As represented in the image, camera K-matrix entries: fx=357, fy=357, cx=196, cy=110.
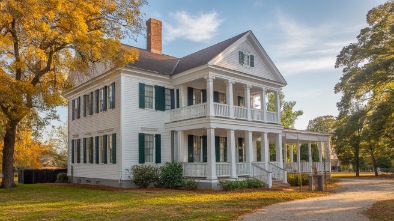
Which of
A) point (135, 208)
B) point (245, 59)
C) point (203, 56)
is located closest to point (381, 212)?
point (135, 208)

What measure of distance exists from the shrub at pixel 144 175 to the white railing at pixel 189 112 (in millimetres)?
3384

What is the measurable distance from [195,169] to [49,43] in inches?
387

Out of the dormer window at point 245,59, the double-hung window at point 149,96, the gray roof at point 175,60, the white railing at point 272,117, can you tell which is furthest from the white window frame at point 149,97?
the white railing at point 272,117

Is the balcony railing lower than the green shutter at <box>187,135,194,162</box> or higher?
higher

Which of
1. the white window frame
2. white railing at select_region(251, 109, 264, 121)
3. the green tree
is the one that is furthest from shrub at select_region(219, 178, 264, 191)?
the green tree

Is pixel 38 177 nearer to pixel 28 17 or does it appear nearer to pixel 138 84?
pixel 138 84

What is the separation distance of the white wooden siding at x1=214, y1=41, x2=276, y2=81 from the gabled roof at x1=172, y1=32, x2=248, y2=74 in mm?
507

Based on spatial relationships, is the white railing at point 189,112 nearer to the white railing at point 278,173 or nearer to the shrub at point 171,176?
the shrub at point 171,176

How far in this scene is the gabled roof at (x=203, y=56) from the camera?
19875 mm

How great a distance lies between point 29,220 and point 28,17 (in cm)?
961

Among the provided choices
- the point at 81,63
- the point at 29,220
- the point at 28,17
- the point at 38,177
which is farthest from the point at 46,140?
the point at 29,220

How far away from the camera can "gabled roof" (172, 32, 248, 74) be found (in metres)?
19.9

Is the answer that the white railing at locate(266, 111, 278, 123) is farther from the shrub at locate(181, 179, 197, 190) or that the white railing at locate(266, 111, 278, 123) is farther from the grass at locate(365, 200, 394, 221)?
the grass at locate(365, 200, 394, 221)

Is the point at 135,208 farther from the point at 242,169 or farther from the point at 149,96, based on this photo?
the point at 149,96
